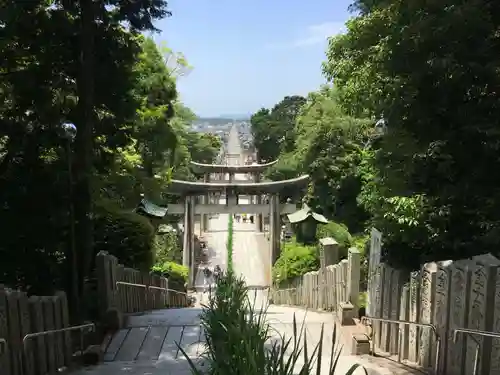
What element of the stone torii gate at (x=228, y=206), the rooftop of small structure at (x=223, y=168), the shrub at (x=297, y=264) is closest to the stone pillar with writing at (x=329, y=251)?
the shrub at (x=297, y=264)

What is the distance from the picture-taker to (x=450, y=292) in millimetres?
4207

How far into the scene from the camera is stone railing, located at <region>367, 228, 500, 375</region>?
12.1ft

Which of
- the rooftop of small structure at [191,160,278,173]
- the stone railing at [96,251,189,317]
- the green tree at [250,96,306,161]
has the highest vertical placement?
the green tree at [250,96,306,161]

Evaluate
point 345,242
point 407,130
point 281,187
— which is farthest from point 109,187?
point 281,187

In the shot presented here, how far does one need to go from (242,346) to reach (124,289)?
571 cm

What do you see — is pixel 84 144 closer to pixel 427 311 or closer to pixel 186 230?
pixel 427 311

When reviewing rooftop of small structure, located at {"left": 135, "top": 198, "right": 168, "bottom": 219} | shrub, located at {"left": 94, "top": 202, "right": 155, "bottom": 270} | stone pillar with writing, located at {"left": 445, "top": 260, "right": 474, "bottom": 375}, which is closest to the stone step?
stone pillar with writing, located at {"left": 445, "top": 260, "right": 474, "bottom": 375}

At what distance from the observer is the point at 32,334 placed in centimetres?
445

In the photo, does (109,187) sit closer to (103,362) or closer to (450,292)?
(103,362)

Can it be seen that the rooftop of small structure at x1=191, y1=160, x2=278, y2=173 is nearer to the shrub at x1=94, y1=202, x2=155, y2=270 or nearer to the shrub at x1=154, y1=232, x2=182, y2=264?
the shrub at x1=154, y1=232, x2=182, y2=264

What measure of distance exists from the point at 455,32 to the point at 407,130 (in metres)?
1.05

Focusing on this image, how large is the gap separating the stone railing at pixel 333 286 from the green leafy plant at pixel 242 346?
2414 mm

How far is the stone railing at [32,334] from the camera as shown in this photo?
4.23 m

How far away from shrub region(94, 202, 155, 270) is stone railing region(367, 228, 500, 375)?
5.82m
